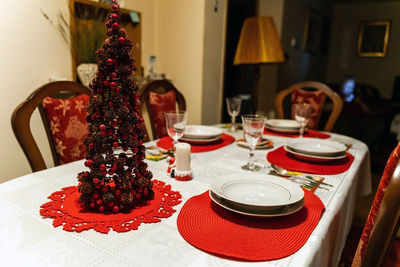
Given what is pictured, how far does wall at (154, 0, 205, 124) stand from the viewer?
2.62m

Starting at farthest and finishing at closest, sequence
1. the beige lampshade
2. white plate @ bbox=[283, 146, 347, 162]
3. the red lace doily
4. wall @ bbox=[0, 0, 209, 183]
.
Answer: the beige lampshade < wall @ bbox=[0, 0, 209, 183] < white plate @ bbox=[283, 146, 347, 162] < the red lace doily

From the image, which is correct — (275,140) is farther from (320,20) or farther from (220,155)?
(320,20)

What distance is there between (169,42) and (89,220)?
2.38m

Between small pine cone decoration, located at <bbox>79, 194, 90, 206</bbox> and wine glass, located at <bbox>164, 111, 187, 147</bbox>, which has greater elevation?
wine glass, located at <bbox>164, 111, 187, 147</bbox>

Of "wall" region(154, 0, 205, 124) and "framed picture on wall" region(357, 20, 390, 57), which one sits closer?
"wall" region(154, 0, 205, 124)

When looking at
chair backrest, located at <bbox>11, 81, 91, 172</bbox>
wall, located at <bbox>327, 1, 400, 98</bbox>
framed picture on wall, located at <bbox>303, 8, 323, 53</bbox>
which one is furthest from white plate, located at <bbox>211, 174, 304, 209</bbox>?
wall, located at <bbox>327, 1, 400, 98</bbox>

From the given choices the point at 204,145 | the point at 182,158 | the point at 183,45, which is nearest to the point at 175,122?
the point at 182,158

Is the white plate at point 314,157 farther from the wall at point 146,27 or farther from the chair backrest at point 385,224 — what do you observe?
the wall at point 146,27

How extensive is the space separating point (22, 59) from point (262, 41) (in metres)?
1.64

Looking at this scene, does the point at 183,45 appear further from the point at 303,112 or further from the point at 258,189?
the point at 258,189

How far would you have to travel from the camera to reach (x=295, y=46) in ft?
14.1

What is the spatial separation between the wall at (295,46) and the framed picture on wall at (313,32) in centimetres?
8

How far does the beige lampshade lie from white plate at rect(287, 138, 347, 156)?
1.07m

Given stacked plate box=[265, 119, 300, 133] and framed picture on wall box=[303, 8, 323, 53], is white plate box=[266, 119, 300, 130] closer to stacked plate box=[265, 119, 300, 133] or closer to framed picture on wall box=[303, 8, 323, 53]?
stacked plate box=[265, 119, 300, 133]
